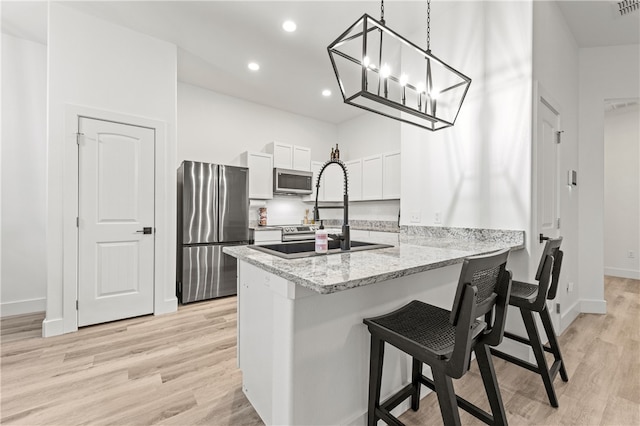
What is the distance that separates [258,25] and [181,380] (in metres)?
3.22

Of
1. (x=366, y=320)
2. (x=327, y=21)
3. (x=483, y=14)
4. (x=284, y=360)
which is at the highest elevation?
Result: (x=327, y=21)

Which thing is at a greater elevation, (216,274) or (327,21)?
(327,21)

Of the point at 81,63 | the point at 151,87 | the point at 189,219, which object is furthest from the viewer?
the point at 189,219

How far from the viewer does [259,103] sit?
15.9ft

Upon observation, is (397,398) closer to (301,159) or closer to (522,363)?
(522,363)

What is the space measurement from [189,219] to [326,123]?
3587mm

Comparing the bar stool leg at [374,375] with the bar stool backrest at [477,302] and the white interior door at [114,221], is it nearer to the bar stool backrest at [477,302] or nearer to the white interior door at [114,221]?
the bar stool backrest at [477,302]

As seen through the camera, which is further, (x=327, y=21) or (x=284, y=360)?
(x=327, y=21)

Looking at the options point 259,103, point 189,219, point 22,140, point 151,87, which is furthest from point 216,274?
point 259,103

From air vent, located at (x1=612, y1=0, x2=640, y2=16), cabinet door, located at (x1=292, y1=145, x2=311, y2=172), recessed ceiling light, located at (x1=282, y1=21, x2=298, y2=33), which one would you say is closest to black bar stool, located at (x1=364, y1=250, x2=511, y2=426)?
recessed ceiling light, located at (x1=282, y1=21, x2=298, y2=33)

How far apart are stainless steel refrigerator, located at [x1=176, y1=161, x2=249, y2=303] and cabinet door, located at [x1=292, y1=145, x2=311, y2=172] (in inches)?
44.4

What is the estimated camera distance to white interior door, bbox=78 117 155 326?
2.73 meters

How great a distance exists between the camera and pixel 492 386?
1260mm

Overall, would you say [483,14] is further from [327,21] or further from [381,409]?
[381,409]
